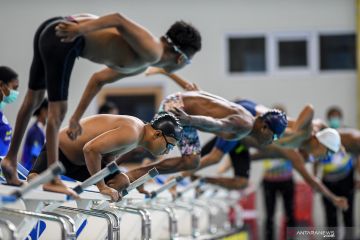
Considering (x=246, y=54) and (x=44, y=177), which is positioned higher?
(x=246, y=54)

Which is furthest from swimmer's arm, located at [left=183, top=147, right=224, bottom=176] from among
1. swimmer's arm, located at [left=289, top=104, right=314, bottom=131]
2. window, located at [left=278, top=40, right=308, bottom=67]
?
window, located at [left=278, top=40, right=308, bottom=67]

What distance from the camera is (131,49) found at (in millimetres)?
4348

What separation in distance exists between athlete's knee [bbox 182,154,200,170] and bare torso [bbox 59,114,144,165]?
4.12ft

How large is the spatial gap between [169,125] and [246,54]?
9.05 m

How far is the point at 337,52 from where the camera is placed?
1369 centimetres

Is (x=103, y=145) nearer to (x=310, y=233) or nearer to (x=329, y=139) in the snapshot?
(x=310, y=233)

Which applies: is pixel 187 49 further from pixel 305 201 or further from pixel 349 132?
pixel 305 201

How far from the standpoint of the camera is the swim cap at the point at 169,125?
15.9 feet

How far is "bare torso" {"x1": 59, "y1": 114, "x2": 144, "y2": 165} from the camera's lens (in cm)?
489

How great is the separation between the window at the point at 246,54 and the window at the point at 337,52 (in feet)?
3.31

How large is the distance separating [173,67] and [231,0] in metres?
8.92

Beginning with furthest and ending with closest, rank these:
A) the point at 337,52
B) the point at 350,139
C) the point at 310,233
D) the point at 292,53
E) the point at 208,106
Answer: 1. the point at 292,53
2. the point at 337,52
3. the point at 350,139
4. the point at 208,106
5. the point at 310,233

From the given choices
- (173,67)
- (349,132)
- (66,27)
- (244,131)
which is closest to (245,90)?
(349,132)

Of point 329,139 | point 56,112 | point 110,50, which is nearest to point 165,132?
point 110,50
